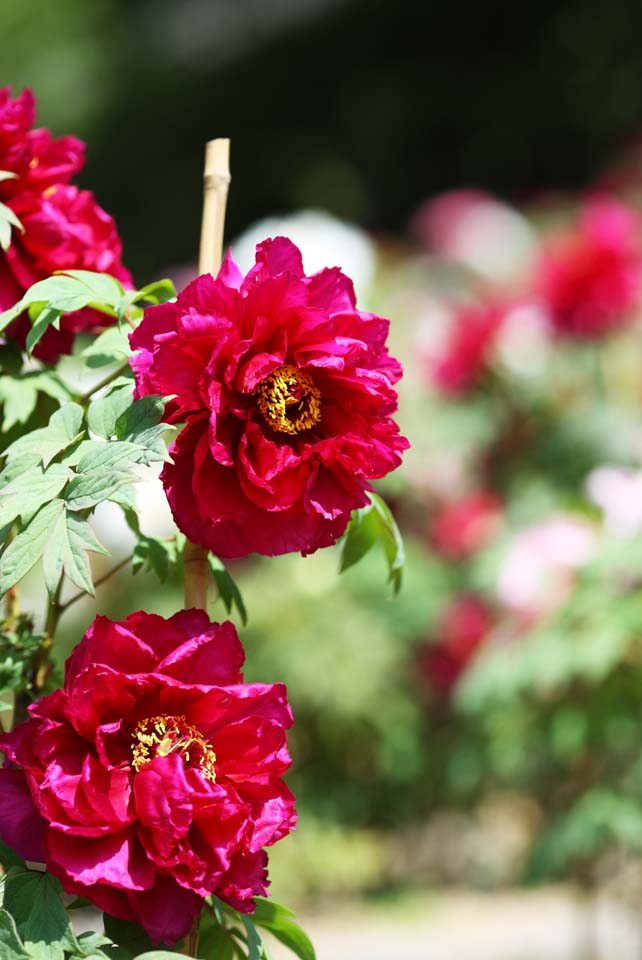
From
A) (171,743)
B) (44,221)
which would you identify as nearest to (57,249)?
(44,221)

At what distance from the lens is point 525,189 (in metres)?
7.48

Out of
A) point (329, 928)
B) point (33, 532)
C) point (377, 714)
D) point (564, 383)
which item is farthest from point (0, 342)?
point (329, 928)

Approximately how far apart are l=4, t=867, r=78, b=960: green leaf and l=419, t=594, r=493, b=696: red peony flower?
7.14 feet

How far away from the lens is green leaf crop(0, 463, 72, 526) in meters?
0.65

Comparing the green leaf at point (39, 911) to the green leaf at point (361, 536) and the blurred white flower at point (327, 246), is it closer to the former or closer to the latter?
the green leaf at point (361, 536)

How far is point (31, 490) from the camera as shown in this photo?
2.18 ft

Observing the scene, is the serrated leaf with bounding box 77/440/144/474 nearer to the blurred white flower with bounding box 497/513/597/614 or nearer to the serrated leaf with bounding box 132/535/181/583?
the serrated leaf with bounding box 132/535/181/583

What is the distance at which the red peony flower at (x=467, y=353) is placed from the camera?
301 cm

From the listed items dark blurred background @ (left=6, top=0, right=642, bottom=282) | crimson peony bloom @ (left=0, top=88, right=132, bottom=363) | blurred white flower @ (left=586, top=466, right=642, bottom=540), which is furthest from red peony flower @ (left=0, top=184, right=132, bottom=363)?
dark blurred background @ (left=6, top=0, right=642, bottom=282)

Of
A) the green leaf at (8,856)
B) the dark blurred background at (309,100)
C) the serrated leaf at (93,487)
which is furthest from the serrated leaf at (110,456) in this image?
the dark blurred background at (309,100)

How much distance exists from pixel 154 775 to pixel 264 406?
0.21 m

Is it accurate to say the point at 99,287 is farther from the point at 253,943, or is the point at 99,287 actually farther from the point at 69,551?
the point at 253,943

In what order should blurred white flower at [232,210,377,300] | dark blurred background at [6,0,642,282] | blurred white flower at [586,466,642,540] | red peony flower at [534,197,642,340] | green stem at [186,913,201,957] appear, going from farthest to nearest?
1. dark blurred background at [6,0,642,282]
2. blurred white flower at [232,210,377,300]
3. red peony flower at [534,197,642,340]
4. blurred white flower at [586,466,642,540]
5. green stem at [186,913,201,957]

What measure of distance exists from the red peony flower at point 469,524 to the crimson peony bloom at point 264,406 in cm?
233
